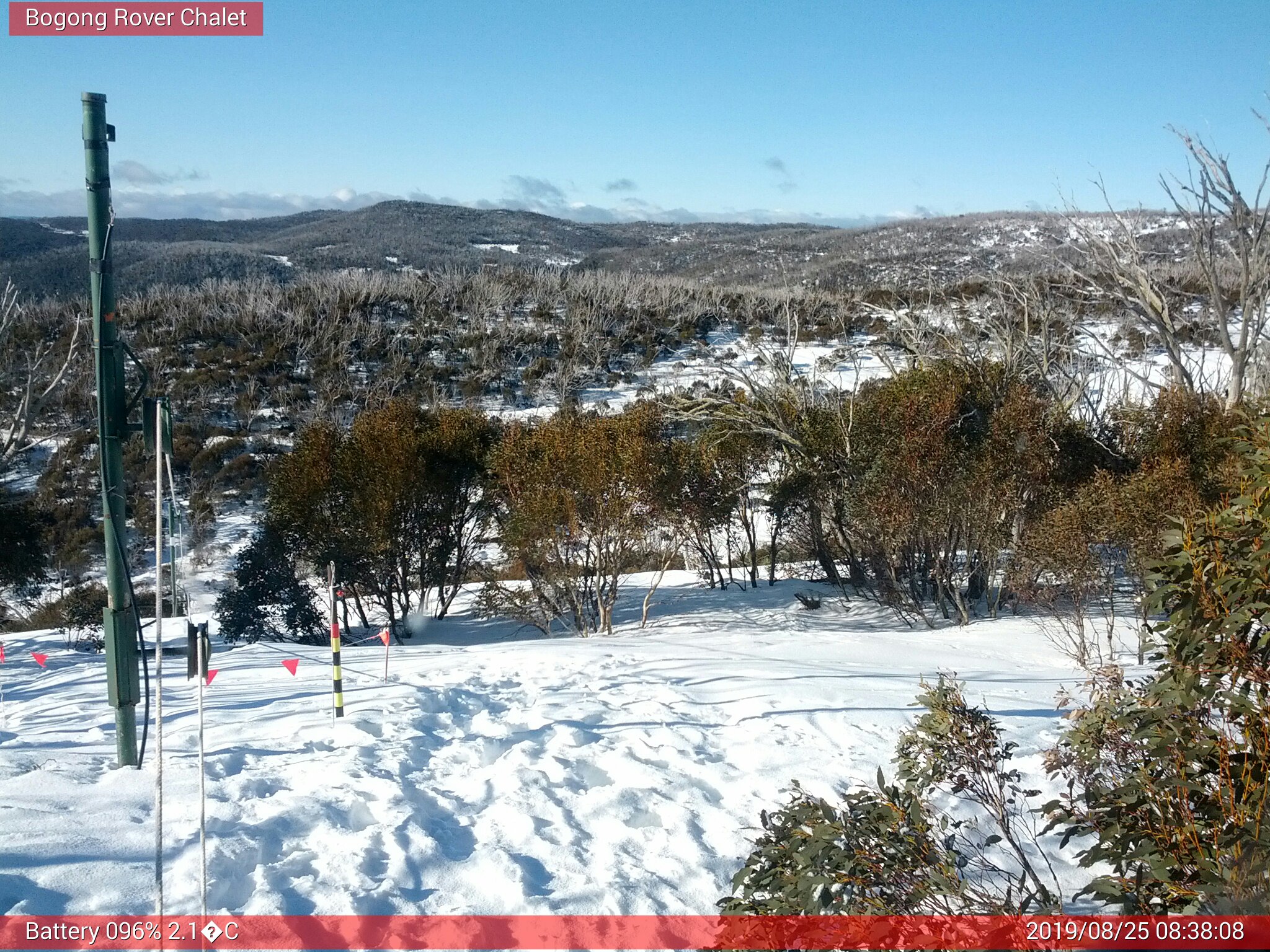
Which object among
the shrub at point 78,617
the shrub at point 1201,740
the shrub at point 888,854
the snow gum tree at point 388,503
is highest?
the shrub at point 1201,740

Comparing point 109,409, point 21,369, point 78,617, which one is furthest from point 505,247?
point 109,409

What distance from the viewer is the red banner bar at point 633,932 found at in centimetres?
221

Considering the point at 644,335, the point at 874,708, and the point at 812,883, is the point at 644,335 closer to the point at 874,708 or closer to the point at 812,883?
the point at 874,708

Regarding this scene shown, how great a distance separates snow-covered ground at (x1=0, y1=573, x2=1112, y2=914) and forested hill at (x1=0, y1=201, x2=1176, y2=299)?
42.9 meters

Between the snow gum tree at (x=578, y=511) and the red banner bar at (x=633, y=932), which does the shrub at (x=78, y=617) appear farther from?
the red banner bar at (x=633, y=932)

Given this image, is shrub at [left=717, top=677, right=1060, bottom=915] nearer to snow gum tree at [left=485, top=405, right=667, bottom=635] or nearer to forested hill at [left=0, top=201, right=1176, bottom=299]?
snow gum tree at [left=485, top=405, right=667, bottom=635]

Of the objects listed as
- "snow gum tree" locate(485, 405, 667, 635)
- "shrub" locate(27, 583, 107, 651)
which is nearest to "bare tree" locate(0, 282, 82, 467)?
"shrub" locate(27, 583, 107, 651)

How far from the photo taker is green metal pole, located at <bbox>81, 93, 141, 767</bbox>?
453cm

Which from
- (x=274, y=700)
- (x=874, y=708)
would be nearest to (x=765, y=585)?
(x=874, y=708)

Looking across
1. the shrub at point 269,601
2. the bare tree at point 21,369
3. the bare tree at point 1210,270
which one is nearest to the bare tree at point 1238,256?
the bare tree at point 1210,270

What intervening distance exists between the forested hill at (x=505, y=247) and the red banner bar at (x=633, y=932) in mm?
46894

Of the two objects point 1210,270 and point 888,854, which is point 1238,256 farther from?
point 888,854

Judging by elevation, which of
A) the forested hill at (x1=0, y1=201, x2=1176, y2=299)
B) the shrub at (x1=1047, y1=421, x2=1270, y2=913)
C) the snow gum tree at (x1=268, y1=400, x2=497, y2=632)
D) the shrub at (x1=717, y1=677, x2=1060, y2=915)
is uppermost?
the forested hill at (x1=0, y1=201, x2=1176, y2=299)

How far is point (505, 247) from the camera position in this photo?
94938 mm
